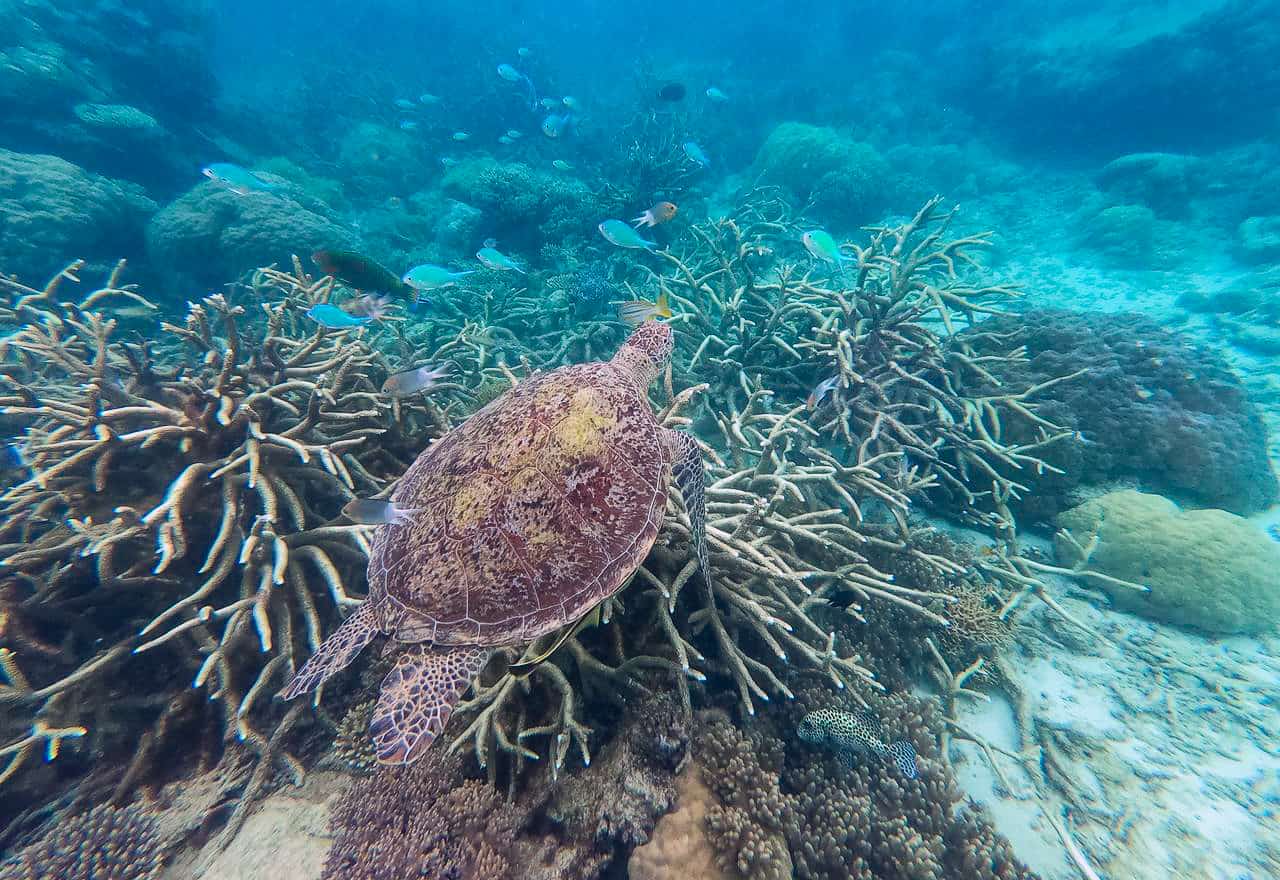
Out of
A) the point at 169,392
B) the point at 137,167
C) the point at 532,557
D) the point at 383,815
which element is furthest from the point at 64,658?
the point at 137,167

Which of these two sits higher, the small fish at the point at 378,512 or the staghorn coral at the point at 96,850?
the small fish at the point at 378,512

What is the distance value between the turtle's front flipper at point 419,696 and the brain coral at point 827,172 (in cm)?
1599

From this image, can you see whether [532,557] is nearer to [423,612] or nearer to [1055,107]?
[423,612]

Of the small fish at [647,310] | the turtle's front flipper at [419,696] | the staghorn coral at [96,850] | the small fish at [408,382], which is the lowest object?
the staghorn coral at [96,850]

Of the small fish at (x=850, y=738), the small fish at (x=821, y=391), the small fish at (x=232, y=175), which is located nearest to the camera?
the small fish at (x=850, y=738)

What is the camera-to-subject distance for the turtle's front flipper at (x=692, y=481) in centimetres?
258

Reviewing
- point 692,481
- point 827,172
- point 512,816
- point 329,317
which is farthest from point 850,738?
point 827,172

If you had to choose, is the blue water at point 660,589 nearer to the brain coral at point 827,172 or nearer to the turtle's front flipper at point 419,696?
the turtle's front flipper at point 419,696

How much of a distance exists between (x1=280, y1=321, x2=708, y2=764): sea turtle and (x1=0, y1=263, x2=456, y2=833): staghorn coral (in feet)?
1.96

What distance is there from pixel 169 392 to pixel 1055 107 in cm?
3078

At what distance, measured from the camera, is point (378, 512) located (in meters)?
2.40

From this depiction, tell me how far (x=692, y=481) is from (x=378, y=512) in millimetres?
1649

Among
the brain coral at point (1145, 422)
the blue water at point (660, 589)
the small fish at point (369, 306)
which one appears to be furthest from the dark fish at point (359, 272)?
the brain coral at point (1145, 422)

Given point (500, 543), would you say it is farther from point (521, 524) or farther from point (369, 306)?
point (369, 306)
